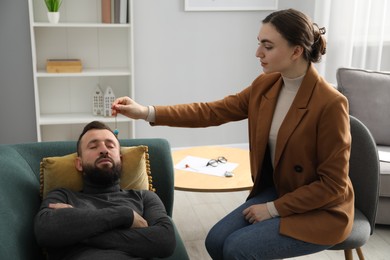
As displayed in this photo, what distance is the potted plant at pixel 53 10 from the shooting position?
10.7 feet

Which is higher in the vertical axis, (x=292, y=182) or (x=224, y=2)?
(x=224, y=2)

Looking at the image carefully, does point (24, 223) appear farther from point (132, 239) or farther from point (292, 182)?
point (292, 182)

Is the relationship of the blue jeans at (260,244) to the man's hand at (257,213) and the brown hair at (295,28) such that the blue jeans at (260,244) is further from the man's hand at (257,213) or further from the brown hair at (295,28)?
the brown hair at (295,28)

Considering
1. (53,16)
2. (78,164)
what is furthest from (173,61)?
(78,164)

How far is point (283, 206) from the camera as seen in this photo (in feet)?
5.29

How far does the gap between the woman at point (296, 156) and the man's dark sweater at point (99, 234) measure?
245 mm

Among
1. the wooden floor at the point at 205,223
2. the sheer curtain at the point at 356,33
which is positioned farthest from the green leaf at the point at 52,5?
the sheer curtain at the point at 356,33

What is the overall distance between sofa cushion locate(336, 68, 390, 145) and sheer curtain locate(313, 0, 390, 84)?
1.57ft

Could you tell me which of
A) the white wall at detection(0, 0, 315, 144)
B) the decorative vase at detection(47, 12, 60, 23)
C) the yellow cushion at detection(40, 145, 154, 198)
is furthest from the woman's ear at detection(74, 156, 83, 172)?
the white wall at detection(0, 0, 315, 144)

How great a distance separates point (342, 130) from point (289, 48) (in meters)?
Answer: 0.33

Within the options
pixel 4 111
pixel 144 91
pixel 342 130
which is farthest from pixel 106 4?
pixel 342 130

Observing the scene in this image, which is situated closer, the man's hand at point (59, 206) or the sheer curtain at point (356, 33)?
the man's hand at point (59, 206)

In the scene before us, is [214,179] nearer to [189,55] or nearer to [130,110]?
[130,110]

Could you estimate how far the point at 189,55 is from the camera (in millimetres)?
3859
